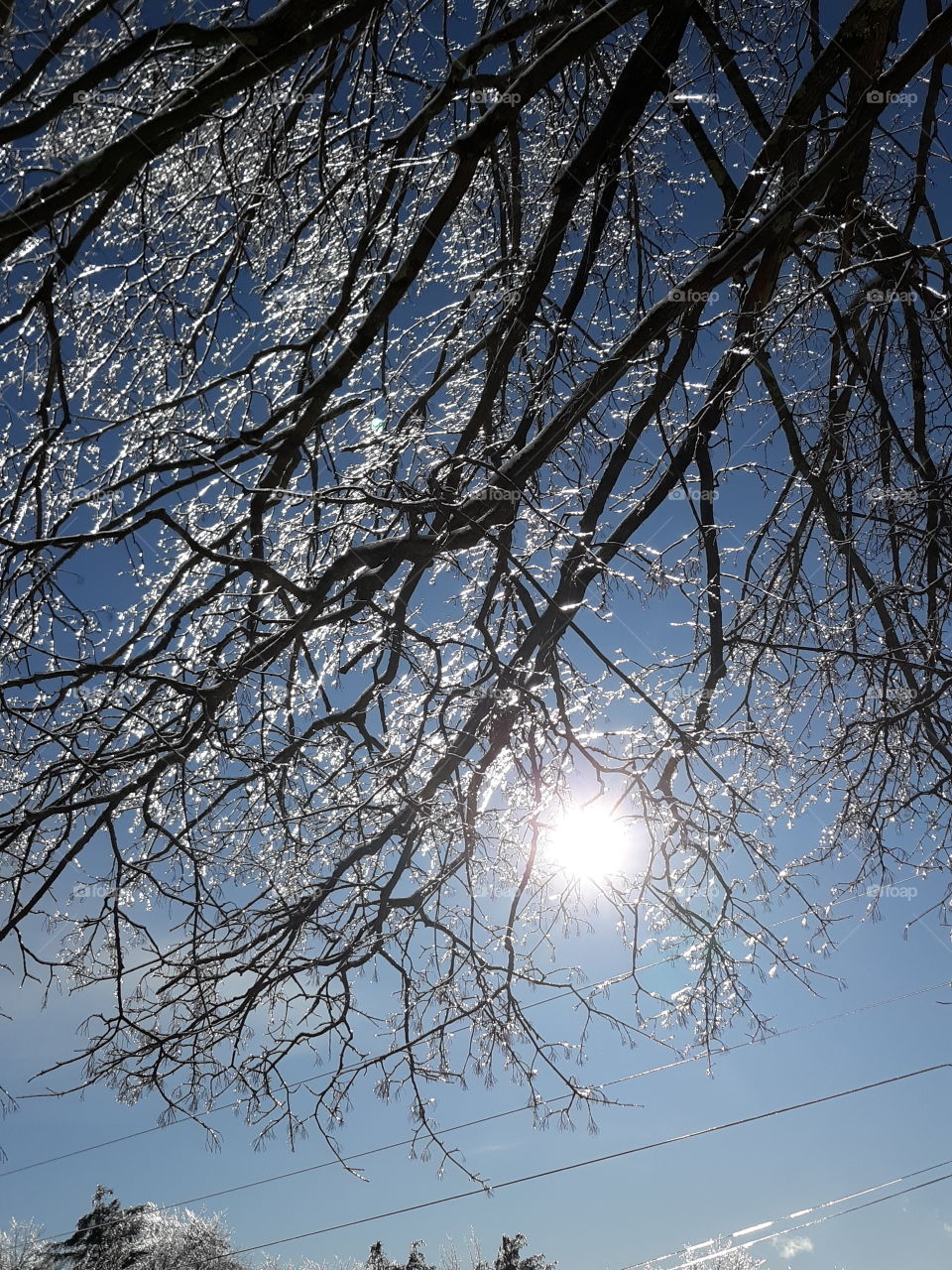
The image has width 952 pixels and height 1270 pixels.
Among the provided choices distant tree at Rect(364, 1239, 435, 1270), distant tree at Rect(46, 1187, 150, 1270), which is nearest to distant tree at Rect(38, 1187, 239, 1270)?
distant tree at Rect(46, 1187, 150, 1270)

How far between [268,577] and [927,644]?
76.1 inches

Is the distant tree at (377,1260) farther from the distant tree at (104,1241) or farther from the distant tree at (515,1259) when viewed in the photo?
the distant tree at (104,1241)

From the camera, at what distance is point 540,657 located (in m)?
3.12

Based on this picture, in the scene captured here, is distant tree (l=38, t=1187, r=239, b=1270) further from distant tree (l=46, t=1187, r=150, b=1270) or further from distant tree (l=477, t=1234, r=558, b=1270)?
distant tree (l=477, t=1234, r=558, b=1270)

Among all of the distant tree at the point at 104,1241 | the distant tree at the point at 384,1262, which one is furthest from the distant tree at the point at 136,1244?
the distant tree at the point at 384,1262

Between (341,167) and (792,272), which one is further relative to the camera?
(341,167)

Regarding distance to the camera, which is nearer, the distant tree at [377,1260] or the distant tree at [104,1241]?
the distant tree at [377,1260]

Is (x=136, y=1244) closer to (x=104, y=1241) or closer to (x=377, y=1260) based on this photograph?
(x=104, y=1241)

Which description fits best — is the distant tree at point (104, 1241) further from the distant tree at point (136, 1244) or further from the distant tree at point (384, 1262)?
the distant tree at point (384, 1262)

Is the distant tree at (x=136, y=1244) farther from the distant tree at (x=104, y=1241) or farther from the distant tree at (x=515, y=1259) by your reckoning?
the distant tree at (x=515, y=1259)

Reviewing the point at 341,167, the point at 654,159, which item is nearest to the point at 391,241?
the point at 341,167

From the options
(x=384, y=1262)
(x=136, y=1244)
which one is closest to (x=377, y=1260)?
(x=384, y=1262)

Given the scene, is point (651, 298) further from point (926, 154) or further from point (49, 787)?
point (49, 787)

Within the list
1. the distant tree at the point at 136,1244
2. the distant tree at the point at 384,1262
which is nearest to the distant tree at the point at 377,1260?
the distant tree at the point at 384,1262
